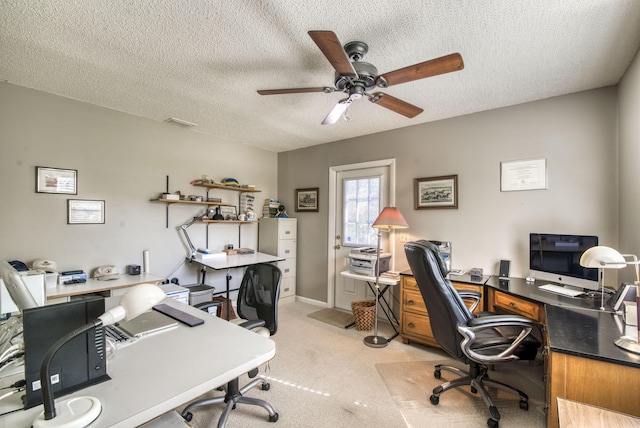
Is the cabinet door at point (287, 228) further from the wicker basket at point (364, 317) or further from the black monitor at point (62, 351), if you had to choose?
the black monitor at point (62, 351)

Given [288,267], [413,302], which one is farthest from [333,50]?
[288,267]

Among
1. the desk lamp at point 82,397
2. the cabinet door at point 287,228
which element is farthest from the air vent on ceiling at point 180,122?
the desk lamp at point 82,397

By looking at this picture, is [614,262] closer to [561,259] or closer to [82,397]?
[561,259]

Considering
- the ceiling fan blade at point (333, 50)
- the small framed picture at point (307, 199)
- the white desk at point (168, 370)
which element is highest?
the ceiling fan blade at point (333, 50)

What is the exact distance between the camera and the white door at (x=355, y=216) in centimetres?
387

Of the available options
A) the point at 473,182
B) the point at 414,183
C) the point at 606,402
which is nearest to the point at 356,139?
the point at 414,183

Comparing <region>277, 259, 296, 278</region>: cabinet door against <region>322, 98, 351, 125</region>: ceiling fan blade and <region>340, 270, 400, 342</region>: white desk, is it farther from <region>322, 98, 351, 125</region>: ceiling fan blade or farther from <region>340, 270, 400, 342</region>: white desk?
<region>322, 98, 351, 125</region>: ceiling fan blade

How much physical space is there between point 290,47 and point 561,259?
2.79 m

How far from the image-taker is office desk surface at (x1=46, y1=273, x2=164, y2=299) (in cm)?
237

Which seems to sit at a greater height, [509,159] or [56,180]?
[509,159]

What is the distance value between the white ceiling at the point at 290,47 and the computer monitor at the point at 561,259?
1.35 m

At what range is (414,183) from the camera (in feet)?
11.6

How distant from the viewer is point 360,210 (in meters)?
4.04

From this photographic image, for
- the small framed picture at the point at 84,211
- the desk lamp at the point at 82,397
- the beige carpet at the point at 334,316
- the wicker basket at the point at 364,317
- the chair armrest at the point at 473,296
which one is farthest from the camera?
the beige carpet at the point at 334,316
